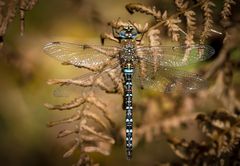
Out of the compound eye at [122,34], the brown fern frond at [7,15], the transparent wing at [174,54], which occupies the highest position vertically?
the brown fern frond at [7,15]

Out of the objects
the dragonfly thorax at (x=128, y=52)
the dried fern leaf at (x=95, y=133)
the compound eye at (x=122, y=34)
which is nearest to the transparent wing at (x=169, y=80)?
the dragonfly thorax at (x=128, y=52)

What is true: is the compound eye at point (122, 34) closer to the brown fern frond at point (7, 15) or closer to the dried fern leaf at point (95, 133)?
the dried fern leaf at point (95, 133)

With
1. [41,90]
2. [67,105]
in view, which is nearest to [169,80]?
[67,105]

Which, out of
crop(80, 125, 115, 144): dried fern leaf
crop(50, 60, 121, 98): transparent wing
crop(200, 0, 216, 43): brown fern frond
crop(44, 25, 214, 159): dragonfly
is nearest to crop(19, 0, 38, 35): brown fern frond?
crop(50, 60, 121, 98): transparent wing

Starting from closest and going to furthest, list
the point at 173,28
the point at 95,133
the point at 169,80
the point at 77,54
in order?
the point at 173,28, the point at 95,133, the point at 77,54, the point at 169,80

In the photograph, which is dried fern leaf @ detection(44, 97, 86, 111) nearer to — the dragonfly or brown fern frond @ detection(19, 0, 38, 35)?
the dragonfly

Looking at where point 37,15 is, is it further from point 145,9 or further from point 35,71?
point 145,9

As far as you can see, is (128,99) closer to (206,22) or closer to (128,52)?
(128,52)
